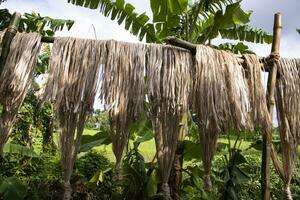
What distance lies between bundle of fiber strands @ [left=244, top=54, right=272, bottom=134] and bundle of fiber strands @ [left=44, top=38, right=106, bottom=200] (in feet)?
2.85

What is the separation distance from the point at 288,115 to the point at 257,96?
27 centimetres

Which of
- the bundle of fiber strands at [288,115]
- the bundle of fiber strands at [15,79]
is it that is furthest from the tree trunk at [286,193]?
the bundle of fiber strands at [15,79]

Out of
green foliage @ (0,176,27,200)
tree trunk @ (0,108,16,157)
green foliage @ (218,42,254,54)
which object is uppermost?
green foliage @ (218,42,254,54)

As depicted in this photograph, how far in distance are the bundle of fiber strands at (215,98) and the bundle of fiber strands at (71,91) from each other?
1.87 feet

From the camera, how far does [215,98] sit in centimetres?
238

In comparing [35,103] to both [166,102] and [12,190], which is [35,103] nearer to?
[12,190]

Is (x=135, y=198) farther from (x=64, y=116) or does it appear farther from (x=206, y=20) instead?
(x=206, y=20)

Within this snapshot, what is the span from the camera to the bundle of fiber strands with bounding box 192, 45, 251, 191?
237 cm

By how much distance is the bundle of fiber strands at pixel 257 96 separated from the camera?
2490 mm

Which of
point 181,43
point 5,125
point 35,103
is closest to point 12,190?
point 5,125

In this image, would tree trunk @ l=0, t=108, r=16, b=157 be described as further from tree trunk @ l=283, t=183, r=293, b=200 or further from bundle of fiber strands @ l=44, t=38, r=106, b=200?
tree trunk @ l=283, t=183, r=293, b=200

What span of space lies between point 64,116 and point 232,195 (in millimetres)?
1393

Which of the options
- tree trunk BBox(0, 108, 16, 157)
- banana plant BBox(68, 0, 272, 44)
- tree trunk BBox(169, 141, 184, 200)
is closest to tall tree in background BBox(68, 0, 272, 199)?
banana plant BBox(68, 0, 272, 44)

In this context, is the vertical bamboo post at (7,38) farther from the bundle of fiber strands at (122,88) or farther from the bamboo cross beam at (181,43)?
the bamboo cross beam at (181,43)
